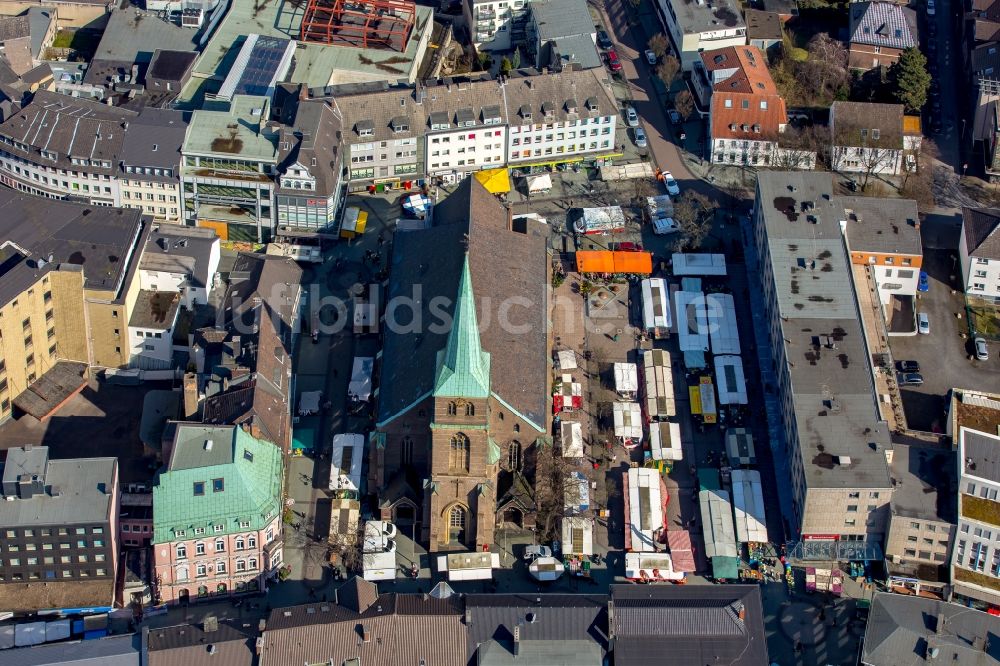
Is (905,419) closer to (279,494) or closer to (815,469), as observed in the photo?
(815,469)

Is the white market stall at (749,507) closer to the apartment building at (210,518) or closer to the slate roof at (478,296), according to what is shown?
the slate roof at (478,296)

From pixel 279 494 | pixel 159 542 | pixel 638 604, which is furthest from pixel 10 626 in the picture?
pixel 638 604

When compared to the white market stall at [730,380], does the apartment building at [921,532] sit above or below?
below

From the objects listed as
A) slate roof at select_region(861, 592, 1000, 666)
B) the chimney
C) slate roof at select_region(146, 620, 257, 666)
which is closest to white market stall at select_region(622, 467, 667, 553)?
slate roof at select_region(861, 592, 1000, 666)

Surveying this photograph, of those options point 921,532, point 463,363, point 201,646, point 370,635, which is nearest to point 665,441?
point 921,532

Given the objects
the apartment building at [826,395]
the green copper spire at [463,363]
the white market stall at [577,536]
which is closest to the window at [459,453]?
the green copper spire at [463,363]

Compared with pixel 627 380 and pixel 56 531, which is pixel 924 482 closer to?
pixel 627 380

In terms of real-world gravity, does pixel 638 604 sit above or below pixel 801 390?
below
